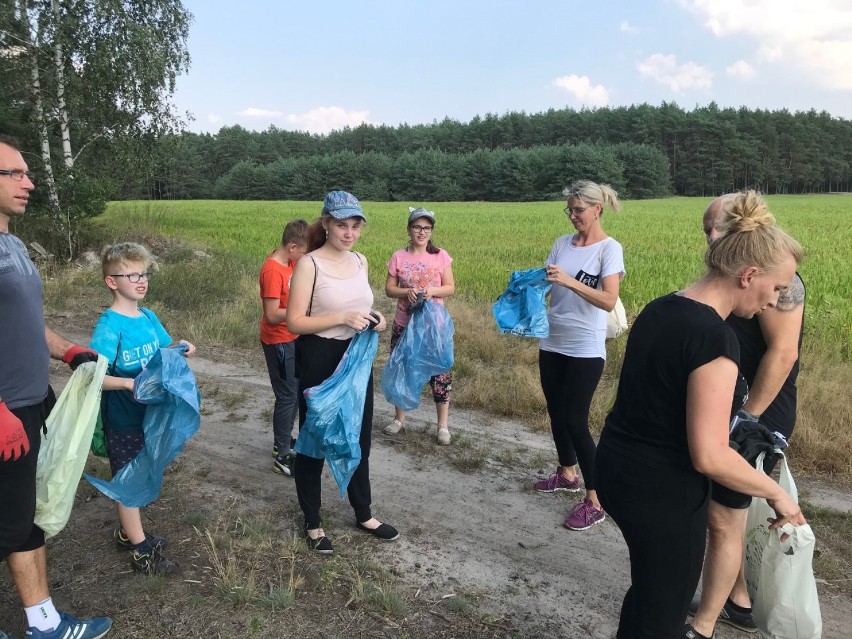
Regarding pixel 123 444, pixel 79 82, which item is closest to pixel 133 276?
pixel 123 444

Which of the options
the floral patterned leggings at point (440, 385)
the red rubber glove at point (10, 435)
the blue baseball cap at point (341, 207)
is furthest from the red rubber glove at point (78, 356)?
the floral patterned leggings at point (440, 385)

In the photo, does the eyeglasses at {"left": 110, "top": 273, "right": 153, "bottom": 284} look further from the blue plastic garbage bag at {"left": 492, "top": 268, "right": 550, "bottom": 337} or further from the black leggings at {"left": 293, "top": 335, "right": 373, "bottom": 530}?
the blue plastic garbage bag at {"left": 492, "top": 268, "right": 550, "bottom": 337}

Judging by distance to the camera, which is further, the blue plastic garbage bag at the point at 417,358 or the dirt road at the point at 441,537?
the blue plastic garbage bag at the point at 417,358

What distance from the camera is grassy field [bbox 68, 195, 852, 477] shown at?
505cm

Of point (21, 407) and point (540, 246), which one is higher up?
point (540, 246)

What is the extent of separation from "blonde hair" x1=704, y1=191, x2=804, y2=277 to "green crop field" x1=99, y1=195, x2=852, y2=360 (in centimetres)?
26

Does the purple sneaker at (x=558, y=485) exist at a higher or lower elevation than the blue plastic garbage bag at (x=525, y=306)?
lower

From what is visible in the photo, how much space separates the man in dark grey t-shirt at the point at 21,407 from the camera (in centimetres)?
212

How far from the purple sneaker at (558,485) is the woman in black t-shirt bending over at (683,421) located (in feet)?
6.24

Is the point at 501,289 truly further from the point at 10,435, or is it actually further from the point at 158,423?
the point at 10,435

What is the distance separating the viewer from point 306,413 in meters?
2.92

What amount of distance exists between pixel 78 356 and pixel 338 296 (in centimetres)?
117

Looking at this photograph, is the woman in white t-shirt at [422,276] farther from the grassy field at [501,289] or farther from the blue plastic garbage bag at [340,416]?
the blue plastic garbage bag at [340,416]

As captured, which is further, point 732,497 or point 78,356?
point 78,356
